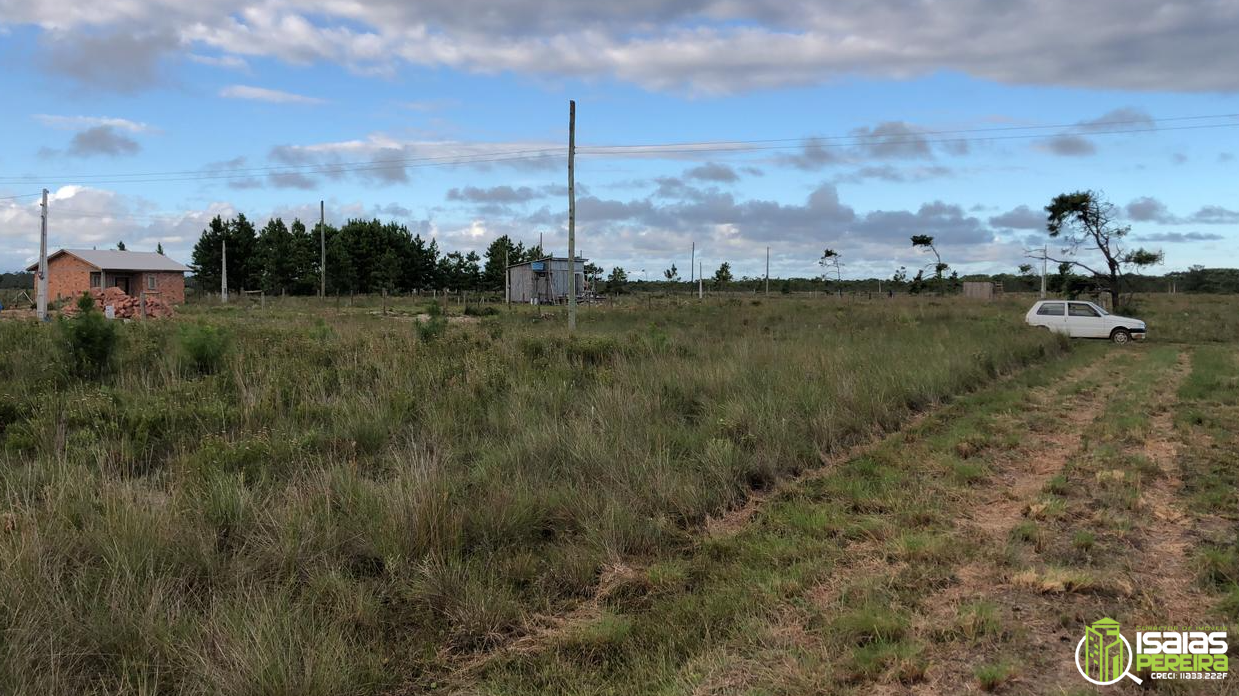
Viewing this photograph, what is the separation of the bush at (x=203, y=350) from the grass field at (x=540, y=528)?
768 millimetres

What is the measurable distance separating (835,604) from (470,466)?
12.1ft

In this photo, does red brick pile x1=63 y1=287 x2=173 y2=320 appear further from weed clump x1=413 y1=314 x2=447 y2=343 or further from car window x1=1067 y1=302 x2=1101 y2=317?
car window x1=1067 y1=302 x2=1101 y2=317

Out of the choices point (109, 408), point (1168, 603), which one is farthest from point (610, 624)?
point (109, 408)

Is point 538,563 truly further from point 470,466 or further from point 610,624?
point 470,466

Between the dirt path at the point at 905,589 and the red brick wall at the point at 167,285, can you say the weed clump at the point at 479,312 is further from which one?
the dirt path at the point at 905,589

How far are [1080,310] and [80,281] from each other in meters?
54.4

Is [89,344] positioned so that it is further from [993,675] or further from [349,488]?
[993,675]

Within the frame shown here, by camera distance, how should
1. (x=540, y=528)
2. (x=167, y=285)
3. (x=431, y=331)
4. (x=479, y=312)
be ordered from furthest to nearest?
(x=167, y=285) < (x=479, y=312) < (x=431, y=331) < (x=540, y=528)

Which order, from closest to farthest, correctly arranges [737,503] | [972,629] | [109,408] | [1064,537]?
[972,629] → [1064,537] → [737,503] → [109,408]

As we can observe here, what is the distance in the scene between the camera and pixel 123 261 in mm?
48812

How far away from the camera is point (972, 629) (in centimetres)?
357

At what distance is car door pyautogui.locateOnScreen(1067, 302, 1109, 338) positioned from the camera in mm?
22422

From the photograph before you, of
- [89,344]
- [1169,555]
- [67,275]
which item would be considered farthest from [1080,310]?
[67,275]

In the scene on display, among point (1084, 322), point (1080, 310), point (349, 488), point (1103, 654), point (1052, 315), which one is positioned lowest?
point (1103, 654)
